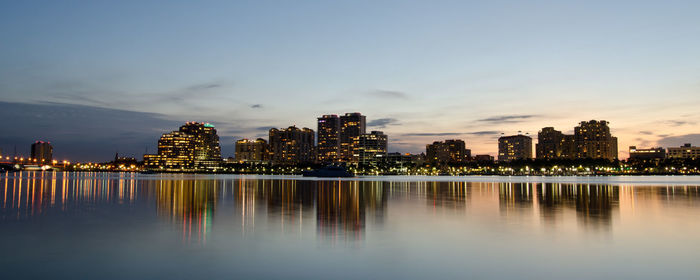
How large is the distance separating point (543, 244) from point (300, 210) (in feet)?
59.3

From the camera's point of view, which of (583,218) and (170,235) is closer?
(170,235)

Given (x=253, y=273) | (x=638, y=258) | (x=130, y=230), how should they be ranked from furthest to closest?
(x=130, y=230) → (x=638, y=258) → (x=253, y=273)

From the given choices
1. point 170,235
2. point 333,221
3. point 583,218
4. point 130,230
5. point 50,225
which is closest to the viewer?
point 170,235

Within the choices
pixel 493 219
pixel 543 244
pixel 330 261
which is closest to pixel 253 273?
pixel 330 261

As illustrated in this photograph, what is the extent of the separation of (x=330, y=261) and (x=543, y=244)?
8919mm

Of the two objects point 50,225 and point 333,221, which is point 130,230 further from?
point 333,221

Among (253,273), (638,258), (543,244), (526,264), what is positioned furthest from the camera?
(543,244)

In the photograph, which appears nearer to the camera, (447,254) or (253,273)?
(253,273)

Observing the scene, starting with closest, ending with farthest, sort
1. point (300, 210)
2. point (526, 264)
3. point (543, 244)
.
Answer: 1. point (526, 264)
2. point (543, 244)
3. point (300, 210)

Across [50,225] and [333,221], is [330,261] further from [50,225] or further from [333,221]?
[50,225]

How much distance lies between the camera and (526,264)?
1584cm

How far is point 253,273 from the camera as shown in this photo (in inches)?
565

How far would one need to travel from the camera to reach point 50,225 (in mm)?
25469

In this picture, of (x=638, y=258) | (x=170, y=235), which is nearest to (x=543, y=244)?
(x=638, y=258)
